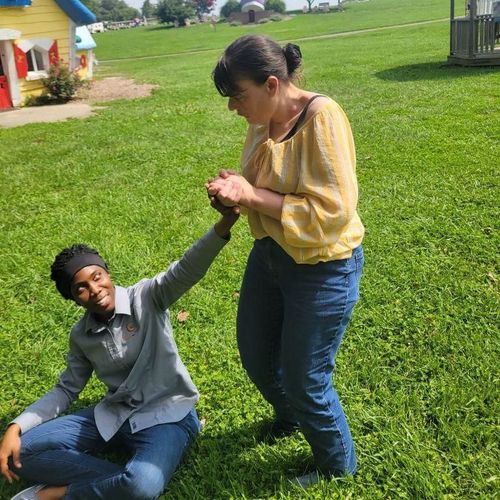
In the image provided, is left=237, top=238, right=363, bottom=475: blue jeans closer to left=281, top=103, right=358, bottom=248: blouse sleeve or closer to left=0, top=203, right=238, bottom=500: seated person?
left=281, top=103, right=358, bottom=248: blouse sleeve

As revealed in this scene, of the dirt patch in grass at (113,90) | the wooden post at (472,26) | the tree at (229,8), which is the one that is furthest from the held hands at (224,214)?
the tree at (229,8)

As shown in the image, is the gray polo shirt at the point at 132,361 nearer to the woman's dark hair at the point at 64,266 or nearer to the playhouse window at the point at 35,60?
the woman's dark hair at the point at 64,266

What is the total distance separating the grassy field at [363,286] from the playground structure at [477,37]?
15.2ft

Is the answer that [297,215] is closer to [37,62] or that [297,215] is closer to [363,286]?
[363,286]

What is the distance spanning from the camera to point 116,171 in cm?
690

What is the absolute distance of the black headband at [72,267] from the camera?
2.35 m

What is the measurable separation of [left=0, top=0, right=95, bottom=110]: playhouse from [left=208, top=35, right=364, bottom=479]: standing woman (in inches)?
520

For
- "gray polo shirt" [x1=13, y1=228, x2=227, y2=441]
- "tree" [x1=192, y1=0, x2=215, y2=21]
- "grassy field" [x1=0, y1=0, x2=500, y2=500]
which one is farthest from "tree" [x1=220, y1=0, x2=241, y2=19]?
"gray polo shirt" [x1=13, y1=228, x2=227, y2=441]

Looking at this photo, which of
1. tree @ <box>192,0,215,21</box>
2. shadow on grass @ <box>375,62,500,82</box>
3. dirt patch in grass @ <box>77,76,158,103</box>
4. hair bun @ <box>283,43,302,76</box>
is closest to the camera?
hair bun @ <box>283,43,302,76</box>

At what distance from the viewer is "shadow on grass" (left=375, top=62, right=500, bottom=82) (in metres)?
12.0

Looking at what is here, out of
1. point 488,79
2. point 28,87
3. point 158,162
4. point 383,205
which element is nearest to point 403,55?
point 488,79

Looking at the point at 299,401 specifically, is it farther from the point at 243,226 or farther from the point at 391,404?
the point at 243,226

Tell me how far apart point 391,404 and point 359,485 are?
541 millimetres

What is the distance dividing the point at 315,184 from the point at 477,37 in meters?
13.3
